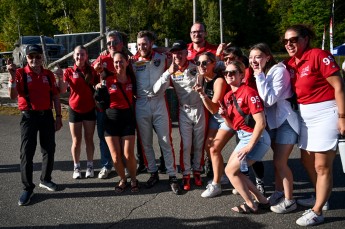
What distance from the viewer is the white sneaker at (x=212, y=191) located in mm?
4590

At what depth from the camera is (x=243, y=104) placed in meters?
3.83

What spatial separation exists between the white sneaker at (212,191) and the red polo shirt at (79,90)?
2063mm

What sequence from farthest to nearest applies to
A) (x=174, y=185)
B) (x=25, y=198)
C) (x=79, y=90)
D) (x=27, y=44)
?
(x=27, y=44) → (x=79, y=90) → (x=174, y=185) → (x=25, y=198)

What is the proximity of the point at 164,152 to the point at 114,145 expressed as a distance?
72 centimetres

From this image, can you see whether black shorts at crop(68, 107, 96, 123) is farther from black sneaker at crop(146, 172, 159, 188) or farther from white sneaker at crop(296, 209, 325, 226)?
white sneaker at crop(296, 209, 325, 226)

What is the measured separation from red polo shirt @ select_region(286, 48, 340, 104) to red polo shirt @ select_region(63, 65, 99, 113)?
2834mm

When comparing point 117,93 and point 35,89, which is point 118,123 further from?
point 35,89

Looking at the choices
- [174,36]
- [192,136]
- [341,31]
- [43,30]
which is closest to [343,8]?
[341,31]

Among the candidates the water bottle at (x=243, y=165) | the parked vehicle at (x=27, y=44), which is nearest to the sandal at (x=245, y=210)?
the water bottle at (x=243, y=165)

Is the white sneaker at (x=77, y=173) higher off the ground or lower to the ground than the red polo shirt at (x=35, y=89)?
lower

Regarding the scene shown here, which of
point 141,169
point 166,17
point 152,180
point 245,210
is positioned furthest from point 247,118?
point 166,17

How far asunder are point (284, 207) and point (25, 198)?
3140 mm

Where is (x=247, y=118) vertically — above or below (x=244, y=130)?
above

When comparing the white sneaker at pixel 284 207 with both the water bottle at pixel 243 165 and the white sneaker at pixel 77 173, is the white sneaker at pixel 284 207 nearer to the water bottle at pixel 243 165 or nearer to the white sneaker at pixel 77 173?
the water bottle at pixel 243 165
